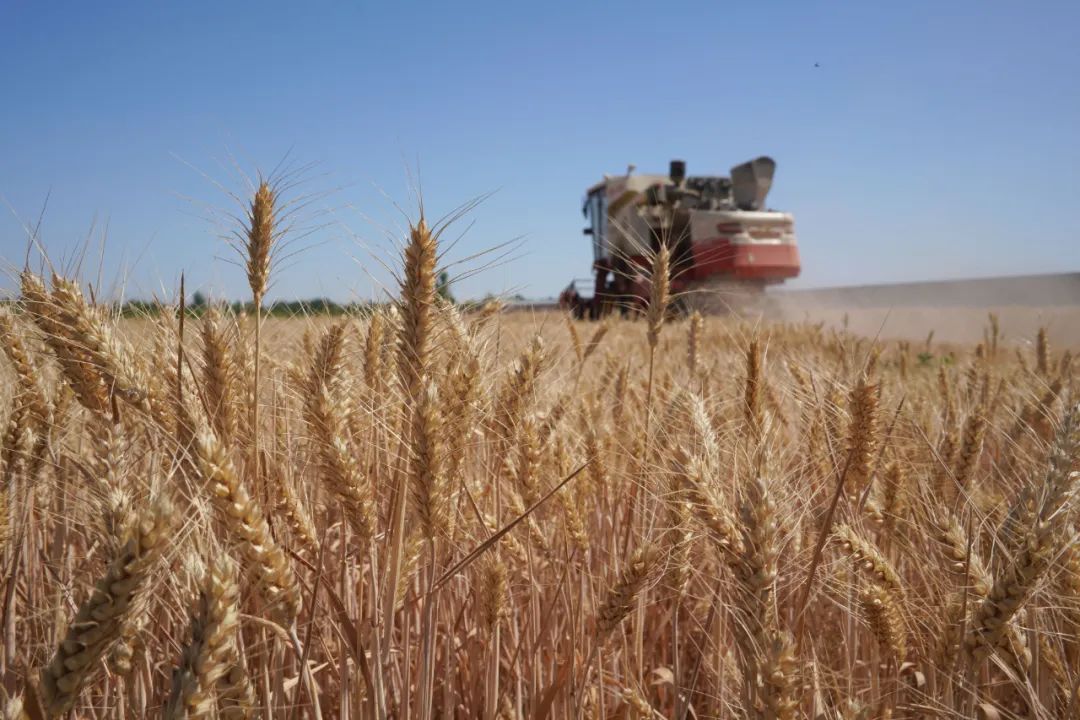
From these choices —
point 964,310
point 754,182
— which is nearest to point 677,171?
point 754,182

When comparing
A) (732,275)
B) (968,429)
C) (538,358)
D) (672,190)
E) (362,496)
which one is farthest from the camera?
(672,190)

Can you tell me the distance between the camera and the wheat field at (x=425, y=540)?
2.95ft

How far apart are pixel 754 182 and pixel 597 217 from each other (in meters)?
4.13

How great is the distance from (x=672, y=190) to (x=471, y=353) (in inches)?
543

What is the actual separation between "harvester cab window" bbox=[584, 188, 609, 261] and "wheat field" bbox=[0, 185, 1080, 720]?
14.7 metres

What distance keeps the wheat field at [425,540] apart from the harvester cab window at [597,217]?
14.7 meters

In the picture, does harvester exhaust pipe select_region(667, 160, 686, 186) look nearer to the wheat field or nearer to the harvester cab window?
the harvester cab window

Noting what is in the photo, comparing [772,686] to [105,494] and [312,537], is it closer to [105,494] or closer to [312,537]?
[312,537]

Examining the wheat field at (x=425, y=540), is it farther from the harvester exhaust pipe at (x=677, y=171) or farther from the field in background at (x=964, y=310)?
the harvester exhaust pipe at (x=677, y=171)

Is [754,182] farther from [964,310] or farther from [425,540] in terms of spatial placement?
[425,540]

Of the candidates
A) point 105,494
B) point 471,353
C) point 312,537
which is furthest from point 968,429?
point 105,494

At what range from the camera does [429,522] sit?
103 cm

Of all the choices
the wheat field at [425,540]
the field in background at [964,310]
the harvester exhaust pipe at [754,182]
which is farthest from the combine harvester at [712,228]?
the wheat field at [425,540]

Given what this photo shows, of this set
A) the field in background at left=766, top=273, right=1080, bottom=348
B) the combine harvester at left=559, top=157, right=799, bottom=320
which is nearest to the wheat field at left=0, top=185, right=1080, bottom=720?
the field in background at left=766, top=273, right=1080, bottom=348
